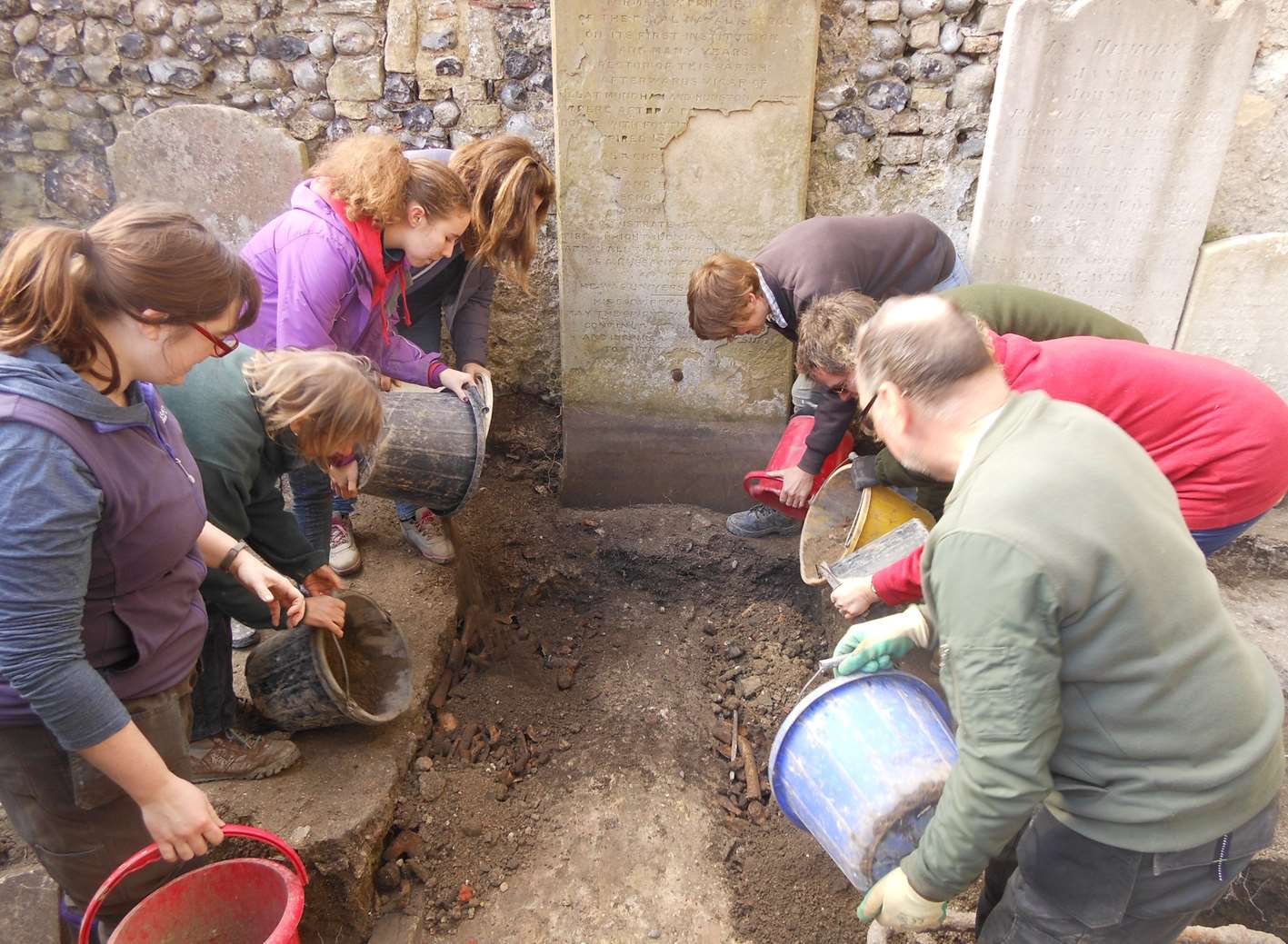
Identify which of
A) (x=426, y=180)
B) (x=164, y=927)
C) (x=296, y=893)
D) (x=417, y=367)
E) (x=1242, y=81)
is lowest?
(x=164, y=927)

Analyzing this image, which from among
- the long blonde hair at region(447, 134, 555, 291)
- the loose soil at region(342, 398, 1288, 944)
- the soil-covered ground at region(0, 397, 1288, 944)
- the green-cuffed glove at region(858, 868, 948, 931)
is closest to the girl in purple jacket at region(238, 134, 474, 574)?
the long blonde hair at region(447, 134, 555, 291)

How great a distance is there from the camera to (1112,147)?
11.6 feet

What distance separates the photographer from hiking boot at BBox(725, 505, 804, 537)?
150 inches

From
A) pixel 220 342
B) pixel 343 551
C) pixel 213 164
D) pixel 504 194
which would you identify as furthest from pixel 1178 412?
pixel 213 164

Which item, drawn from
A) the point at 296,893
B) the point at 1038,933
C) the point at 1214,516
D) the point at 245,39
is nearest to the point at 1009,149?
the point at 1214,516

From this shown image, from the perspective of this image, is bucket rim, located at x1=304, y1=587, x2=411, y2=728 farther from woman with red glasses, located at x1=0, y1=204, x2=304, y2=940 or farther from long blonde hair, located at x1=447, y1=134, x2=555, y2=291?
long blonde hair, located at x1=447, y1=134, x2=555, y2=291

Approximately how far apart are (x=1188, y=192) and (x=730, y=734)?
294cm

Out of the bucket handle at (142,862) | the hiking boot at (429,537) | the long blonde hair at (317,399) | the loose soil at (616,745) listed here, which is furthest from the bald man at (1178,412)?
the hiking boot at (429,537)

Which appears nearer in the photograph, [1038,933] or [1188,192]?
[1038,933]

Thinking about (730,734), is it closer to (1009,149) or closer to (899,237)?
(899,237)

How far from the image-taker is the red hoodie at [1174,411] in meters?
2.15

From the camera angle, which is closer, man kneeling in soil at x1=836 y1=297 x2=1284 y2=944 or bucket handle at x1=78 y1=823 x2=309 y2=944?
man kneeling in soil at x1=836 y1=297 x2=1284 y2=944

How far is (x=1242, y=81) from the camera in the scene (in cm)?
339

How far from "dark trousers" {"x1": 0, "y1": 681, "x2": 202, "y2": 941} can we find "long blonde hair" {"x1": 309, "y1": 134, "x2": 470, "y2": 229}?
4.61 ft
